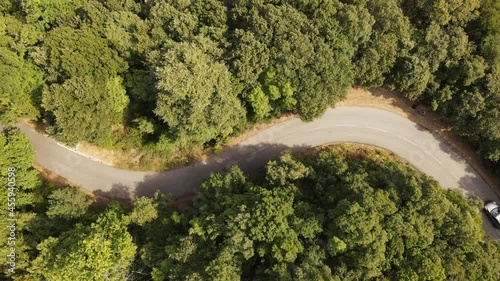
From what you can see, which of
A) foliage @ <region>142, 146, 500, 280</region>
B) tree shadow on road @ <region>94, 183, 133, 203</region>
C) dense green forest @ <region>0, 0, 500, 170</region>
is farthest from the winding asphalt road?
foliage @ <region>142, 146, 500, 280</region>

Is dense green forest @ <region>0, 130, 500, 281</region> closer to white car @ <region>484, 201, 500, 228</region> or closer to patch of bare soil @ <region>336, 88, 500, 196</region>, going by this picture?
white car @ <region>484, 201, 500, 228</region>

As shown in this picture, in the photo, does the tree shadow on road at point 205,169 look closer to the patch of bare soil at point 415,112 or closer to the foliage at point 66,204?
the foliage at point 66,204

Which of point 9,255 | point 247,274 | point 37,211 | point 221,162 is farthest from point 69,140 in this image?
point 247,274

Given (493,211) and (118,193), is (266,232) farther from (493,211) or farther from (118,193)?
(493,211)

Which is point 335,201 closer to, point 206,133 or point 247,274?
point 247,274

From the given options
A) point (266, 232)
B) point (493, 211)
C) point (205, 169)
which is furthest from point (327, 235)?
point (493, 211)
